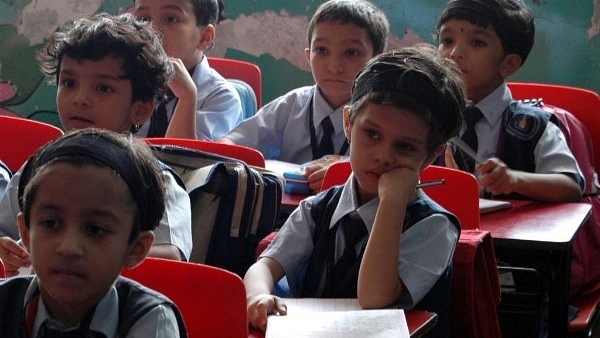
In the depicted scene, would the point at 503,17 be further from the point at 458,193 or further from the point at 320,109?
the point at 458,193

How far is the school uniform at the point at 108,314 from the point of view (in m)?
1.62

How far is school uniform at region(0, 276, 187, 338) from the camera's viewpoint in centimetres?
162

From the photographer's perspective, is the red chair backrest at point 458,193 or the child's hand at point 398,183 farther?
the red chair backrest at point 458,193

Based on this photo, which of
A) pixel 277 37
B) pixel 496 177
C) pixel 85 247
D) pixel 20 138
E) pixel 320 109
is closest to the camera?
pixel 85 247

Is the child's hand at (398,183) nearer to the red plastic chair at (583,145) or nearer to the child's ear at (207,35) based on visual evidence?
the red plastic chair at (583,145)

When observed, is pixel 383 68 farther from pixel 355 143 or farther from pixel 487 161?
pixel 487 161

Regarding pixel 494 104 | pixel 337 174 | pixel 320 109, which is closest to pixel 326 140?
pixel 320 109

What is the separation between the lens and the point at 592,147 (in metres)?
3.46

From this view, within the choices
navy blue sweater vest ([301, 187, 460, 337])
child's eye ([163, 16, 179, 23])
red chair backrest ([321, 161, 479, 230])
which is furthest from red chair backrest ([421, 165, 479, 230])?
child's eye ([163, 16, 179, 23])

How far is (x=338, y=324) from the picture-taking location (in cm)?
189

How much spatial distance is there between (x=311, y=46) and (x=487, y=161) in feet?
3.01

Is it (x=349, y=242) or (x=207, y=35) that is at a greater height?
(x=207, y=35)

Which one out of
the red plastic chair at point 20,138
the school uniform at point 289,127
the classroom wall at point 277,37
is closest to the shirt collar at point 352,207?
the red plastic chair at point 20,138

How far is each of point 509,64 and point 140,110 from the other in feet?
4.67
